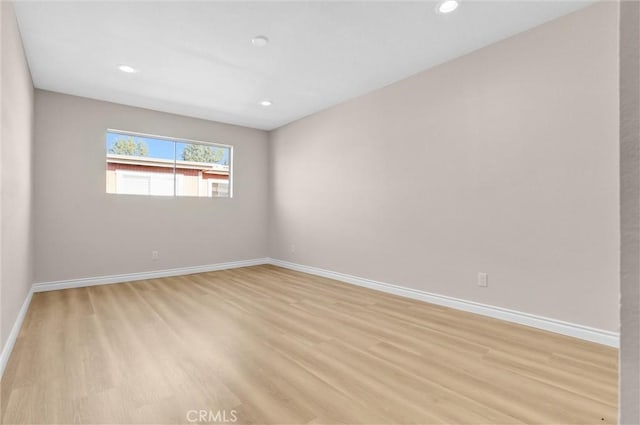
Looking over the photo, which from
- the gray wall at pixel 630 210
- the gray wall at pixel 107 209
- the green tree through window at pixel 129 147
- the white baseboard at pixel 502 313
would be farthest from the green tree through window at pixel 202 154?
the gray wall at pixel 630 210

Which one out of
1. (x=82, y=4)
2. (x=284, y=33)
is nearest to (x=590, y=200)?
(x=284, y=33)

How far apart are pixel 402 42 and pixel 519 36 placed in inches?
39.4

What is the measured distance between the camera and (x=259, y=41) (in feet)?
9.12

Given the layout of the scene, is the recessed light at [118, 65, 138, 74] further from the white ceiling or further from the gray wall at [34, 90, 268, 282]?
the gray wall at [34, 90, 268, 282]

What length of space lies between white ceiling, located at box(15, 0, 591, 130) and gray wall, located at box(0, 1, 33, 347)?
14.3 inches

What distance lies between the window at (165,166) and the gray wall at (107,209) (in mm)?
135

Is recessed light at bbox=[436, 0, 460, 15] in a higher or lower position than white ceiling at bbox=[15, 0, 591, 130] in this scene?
higher

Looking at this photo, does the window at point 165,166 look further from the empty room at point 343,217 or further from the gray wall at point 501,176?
the gray wall at point 501,176

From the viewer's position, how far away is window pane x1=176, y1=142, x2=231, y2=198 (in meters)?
5.05

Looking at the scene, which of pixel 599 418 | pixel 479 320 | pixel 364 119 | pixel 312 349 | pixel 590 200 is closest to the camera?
pixel 599 418

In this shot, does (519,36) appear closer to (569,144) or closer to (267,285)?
(569,144)

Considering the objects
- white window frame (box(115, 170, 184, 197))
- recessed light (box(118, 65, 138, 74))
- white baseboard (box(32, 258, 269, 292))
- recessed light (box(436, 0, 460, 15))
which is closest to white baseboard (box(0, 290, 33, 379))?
white baseboard (box(32, 258, 269, 292))

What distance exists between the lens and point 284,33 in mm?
2686

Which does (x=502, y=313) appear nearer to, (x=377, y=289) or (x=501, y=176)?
(x=501, y=176)
